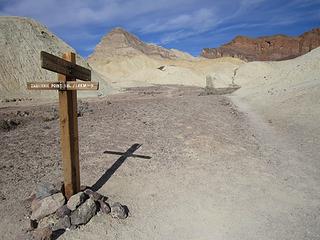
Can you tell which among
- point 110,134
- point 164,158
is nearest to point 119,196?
point 164,158

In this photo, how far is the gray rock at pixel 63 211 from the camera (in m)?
5.02

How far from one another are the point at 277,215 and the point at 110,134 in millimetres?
5941

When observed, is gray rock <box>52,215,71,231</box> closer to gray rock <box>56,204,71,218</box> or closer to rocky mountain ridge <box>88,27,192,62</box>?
gray rock <box>56,204,71,218</box>

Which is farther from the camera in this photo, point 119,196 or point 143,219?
point 119,196

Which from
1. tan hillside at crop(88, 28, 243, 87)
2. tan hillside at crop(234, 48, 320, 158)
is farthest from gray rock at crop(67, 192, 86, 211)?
tan hillside at crop(88, 28, 243, 87)

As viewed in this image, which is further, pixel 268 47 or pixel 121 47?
pixel 268 47

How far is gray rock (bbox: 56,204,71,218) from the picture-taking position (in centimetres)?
502

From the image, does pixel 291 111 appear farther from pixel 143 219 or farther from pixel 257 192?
pixel 143 219

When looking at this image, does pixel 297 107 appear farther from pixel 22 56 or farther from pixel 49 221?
pixel 22 56

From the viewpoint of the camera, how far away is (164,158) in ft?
26.8

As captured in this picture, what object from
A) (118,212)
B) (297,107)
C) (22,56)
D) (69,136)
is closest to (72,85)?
(69,136)

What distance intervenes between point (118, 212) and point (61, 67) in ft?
8.30

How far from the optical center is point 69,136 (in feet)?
17.5

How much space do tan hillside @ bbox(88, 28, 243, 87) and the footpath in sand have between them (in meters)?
41.8
